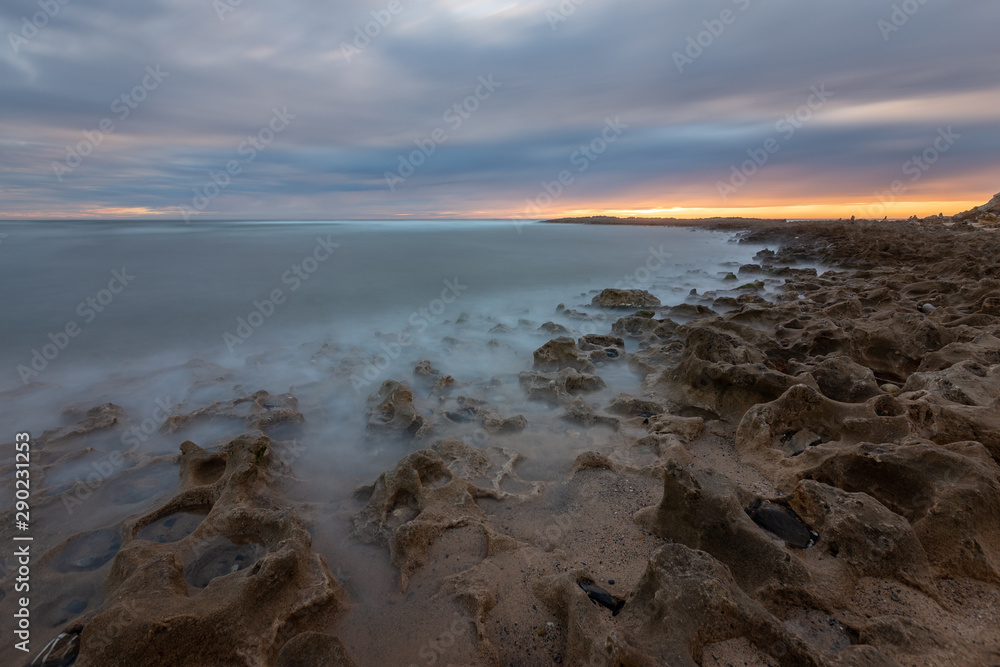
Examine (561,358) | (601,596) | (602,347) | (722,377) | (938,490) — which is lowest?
(602,347)

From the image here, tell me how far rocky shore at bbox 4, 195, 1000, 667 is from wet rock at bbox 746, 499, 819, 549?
11mm

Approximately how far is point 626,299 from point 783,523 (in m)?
8.54

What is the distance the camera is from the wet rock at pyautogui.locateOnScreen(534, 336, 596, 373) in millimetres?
5902

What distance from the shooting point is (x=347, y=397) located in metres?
5.38

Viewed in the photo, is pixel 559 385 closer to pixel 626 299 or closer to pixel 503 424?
pixel 503 424

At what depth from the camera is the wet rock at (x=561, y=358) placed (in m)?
5.90

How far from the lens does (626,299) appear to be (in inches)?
423

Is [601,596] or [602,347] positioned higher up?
[601,596]

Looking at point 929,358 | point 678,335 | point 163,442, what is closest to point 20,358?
point 163,442

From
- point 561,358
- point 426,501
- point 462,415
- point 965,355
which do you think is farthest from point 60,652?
point 965,355

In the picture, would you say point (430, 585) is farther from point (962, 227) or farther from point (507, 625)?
point (962, 227)

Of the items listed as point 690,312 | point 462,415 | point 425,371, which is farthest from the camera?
point 690,312

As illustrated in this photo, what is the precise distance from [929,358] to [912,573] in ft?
11.9

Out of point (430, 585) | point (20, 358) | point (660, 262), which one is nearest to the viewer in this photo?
point (430, 585)
